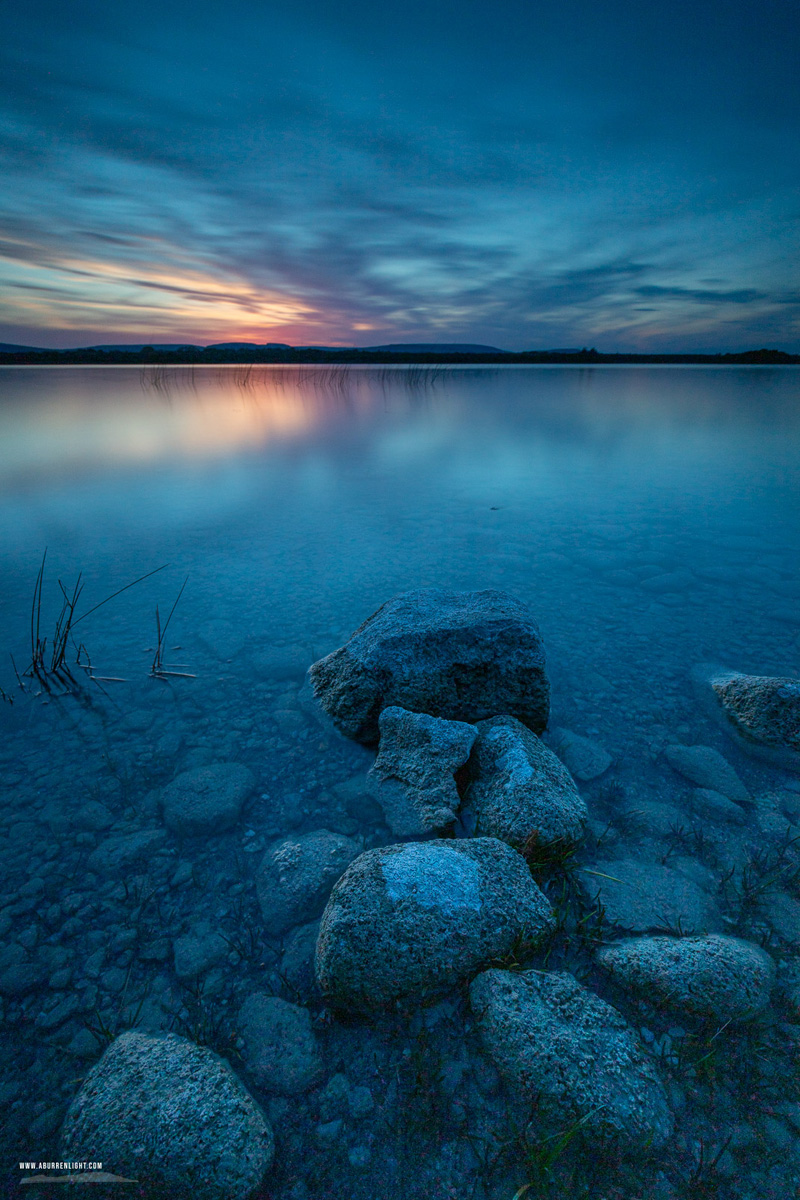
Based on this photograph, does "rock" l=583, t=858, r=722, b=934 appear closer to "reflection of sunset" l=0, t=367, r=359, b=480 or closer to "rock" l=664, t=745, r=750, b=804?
"rock" l=664, t=745, r=750, b=804

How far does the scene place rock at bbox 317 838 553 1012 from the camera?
6.57 feet

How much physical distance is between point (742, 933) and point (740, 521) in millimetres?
7979

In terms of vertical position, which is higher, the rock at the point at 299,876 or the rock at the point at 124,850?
the rock at the point at 299,876

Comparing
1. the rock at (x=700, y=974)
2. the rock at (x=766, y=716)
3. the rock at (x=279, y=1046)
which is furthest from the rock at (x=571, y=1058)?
the rock at (x=766, y=716)

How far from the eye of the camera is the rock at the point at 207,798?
10.0ft

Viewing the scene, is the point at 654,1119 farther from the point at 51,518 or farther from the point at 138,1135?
the point at 51,518

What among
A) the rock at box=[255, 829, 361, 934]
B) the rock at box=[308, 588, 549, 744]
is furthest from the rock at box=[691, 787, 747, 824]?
the rock at box=[255, 829, 361, 934]

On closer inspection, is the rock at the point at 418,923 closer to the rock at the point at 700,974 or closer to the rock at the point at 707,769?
the rock at the point at 700,974

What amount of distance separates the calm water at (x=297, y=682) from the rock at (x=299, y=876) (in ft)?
0.40

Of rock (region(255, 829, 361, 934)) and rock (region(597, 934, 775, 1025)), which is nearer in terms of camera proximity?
rock (region(597, 934, 775, 1025))

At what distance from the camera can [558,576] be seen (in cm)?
651

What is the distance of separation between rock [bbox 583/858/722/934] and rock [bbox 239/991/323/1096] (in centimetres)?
146

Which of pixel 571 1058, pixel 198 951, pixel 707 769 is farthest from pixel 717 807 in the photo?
pixel 198 951

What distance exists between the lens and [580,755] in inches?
140
